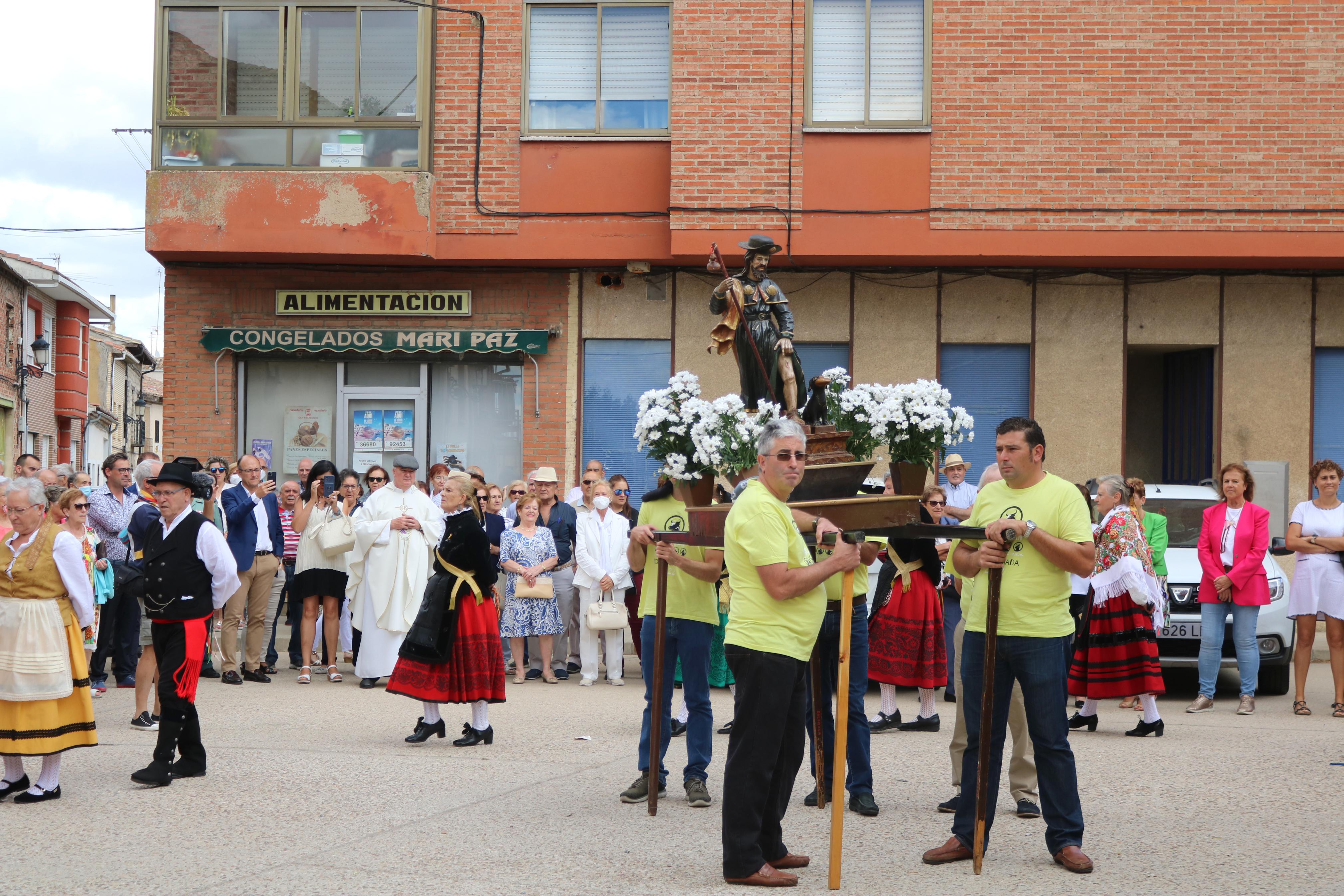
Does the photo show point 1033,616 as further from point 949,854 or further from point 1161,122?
point 1161,122

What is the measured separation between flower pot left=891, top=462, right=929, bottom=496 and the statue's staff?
785 mm

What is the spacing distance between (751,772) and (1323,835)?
3.16m

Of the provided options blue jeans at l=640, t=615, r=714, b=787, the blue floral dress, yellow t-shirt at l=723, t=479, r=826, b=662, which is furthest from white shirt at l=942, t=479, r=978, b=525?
yellow t-shirt at l=723, t=479, r=826, b=662

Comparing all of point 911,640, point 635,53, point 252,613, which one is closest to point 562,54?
point 635,53

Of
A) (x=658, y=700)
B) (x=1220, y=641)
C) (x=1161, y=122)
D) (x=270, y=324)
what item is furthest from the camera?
(x=270, y=324)

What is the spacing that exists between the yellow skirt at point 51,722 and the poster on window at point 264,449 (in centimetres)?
1028

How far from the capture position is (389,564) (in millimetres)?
13406

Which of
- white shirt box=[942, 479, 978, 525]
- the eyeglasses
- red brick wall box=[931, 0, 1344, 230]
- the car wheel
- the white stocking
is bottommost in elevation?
the car wheel

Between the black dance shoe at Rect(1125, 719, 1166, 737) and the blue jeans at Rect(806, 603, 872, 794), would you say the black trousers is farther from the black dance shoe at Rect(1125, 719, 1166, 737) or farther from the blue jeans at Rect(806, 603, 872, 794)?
the black dance shoe at Rect(1125, 719, 1166, 737)

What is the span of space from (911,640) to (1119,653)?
5.00 feet

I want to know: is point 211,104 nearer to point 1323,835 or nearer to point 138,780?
point 138,780

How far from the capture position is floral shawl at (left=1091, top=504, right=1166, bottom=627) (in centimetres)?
1023

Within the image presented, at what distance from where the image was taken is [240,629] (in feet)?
45.4

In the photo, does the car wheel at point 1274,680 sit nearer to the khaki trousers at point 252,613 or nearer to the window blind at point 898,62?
the window blind at point 898,62
